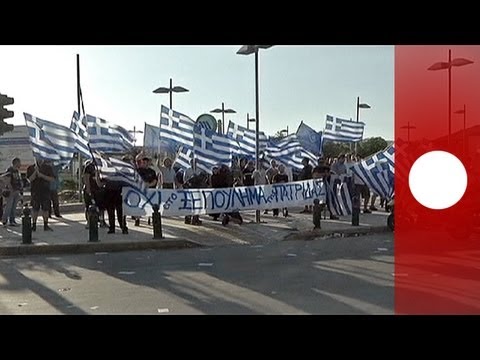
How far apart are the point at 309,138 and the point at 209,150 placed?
521cm

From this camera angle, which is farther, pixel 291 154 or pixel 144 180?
pixel 291 154

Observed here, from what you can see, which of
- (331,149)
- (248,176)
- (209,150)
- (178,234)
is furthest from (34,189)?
→ (331,149)

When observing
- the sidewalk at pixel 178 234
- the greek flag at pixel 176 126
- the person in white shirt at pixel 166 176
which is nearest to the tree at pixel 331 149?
the sidewalk at pixel 178 234

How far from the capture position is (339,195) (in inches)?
615

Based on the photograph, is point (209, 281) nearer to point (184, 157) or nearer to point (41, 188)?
point (41, 188)

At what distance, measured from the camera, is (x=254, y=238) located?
12.5 m

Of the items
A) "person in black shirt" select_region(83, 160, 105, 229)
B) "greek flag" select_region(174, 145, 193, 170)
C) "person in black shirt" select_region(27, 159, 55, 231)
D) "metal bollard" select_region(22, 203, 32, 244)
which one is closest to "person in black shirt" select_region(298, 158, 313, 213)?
"greek flag" select_region(174, 145, 193, 170)

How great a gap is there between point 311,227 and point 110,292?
6.93 meters

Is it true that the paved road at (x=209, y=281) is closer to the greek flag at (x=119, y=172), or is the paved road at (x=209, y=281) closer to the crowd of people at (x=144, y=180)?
the crowd of people at (x=144, y=180)

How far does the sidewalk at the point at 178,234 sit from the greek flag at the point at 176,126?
2.06 meters

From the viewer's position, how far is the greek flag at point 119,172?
13156mm

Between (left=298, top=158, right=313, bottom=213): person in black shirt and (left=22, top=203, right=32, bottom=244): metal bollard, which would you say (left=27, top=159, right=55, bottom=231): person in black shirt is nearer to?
(left=22, top=203, right=32, bottom=244): metal bollard
